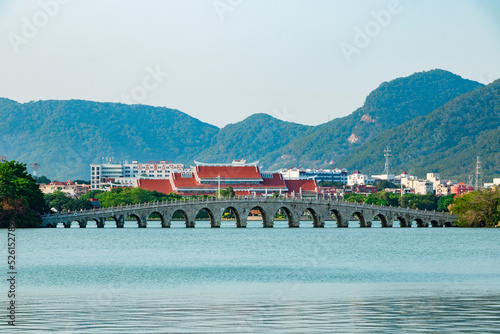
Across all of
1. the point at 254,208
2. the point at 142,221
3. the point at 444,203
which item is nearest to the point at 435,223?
the point at 254,208

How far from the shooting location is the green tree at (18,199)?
→ 281 feet

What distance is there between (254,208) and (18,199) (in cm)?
2714

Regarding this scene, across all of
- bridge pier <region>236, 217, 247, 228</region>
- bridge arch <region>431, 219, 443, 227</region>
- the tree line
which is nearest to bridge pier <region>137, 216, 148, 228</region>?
the tree line

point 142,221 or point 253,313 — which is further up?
A: point 142,221

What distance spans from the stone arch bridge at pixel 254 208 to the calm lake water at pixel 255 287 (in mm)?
27205

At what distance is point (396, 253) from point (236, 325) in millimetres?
36011

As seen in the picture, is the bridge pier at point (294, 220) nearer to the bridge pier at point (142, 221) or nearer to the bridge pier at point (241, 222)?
the bridge pier at point (241, 222)

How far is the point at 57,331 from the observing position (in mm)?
24297

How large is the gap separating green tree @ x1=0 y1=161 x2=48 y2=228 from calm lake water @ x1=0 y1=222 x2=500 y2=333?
15.8 m

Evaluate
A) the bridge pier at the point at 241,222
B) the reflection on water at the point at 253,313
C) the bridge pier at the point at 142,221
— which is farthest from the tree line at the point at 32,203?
the reflection on water at the point at 253,313

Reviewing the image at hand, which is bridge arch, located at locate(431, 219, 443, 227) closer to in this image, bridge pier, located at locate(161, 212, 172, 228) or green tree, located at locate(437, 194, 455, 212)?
bridge pier, located at locate(161, 212, 172, 228)

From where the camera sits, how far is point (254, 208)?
329ft

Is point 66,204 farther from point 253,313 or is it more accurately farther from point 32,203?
point 253,313

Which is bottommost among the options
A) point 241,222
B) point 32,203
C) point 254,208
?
point 241,222
